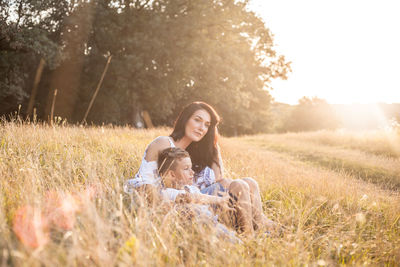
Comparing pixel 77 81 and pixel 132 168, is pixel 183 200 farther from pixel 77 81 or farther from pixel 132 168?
pixel 77 81

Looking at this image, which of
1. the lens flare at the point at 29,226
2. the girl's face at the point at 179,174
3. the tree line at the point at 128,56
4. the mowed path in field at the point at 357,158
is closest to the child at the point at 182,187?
the girl's face at the point at 179,174

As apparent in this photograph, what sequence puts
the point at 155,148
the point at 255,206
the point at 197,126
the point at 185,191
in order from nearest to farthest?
the point at 185,191 < the point at 255,206 < the point at 155,148 < the point at 197,126

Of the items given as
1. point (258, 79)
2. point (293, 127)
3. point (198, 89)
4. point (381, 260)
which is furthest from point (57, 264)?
point (293, 127)

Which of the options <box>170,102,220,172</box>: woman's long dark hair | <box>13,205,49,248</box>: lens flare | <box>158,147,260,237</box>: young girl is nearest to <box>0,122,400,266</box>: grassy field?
<box>13,205,49,248</box>: lens flare

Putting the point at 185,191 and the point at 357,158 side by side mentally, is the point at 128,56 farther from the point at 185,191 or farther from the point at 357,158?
the point at 185,191

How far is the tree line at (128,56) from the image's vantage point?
13.6 m

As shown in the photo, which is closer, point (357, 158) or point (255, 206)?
point (255, 206)

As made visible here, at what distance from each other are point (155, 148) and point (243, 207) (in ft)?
4.35

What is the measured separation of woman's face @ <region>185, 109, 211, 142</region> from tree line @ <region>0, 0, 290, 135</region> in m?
10.3

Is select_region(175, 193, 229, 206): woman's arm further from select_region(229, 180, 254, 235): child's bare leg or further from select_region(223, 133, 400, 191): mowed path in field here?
select_region(223, 133, 400, 191): mowed path in field

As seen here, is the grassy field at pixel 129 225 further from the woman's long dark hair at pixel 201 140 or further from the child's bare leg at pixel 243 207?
the woman's long dark hair at pixel 201 140

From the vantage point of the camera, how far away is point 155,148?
11.7 feet

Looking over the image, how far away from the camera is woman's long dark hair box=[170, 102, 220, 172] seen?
4188 millimetres

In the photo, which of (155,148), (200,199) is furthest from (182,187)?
(155,148)
